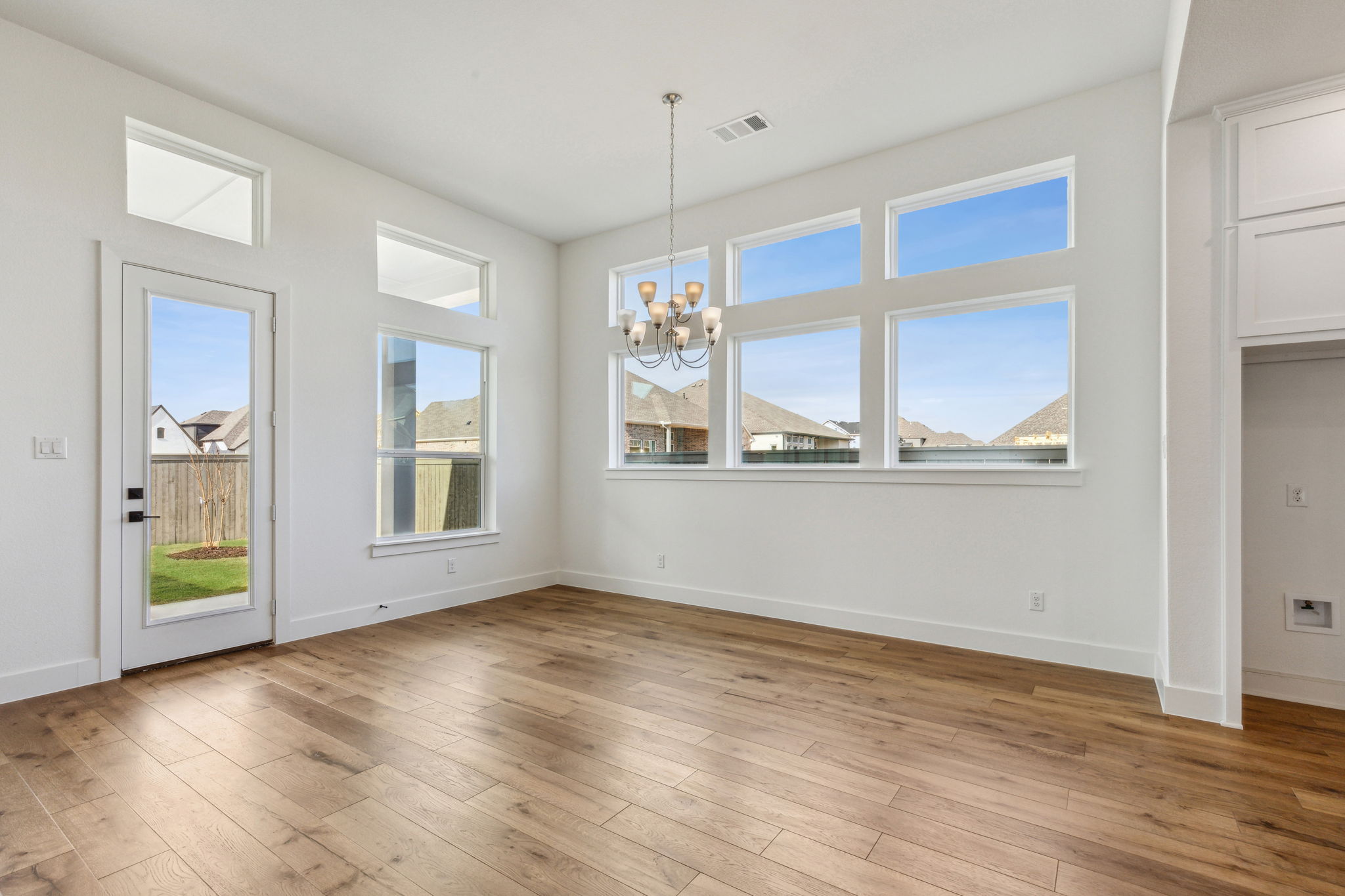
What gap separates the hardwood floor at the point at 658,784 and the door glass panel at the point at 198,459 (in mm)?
497

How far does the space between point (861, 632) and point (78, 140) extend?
552 cm

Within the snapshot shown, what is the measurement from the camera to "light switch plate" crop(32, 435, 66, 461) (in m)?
3.33

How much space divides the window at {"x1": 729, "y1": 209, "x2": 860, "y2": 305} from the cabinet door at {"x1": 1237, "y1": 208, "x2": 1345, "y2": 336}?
88.3 inches

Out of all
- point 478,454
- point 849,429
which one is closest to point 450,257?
point 478,454

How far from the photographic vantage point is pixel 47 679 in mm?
3334

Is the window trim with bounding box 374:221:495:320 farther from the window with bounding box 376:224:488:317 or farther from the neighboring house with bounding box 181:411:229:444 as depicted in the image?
the neighboring house with bounding box 181:411:229:444

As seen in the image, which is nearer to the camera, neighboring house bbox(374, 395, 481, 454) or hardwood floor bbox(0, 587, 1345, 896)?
hardwood floor bbox(0, 587, 1345, 896)

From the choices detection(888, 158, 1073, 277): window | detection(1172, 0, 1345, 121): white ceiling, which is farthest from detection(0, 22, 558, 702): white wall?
detection(1172, 0, 1345, 121): white ceiling

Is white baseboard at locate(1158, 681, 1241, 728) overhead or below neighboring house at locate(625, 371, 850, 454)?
below

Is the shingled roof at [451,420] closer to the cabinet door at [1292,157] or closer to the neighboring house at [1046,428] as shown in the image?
the neighboring house at [1046,428]

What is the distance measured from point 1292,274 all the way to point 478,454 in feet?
17.7

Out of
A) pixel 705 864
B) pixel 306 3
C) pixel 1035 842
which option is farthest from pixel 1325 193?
pixel 306 3

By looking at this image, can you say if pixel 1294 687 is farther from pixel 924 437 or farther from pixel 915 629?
pixel 924 437

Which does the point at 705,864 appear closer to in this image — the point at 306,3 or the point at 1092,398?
the point at 1092,398
